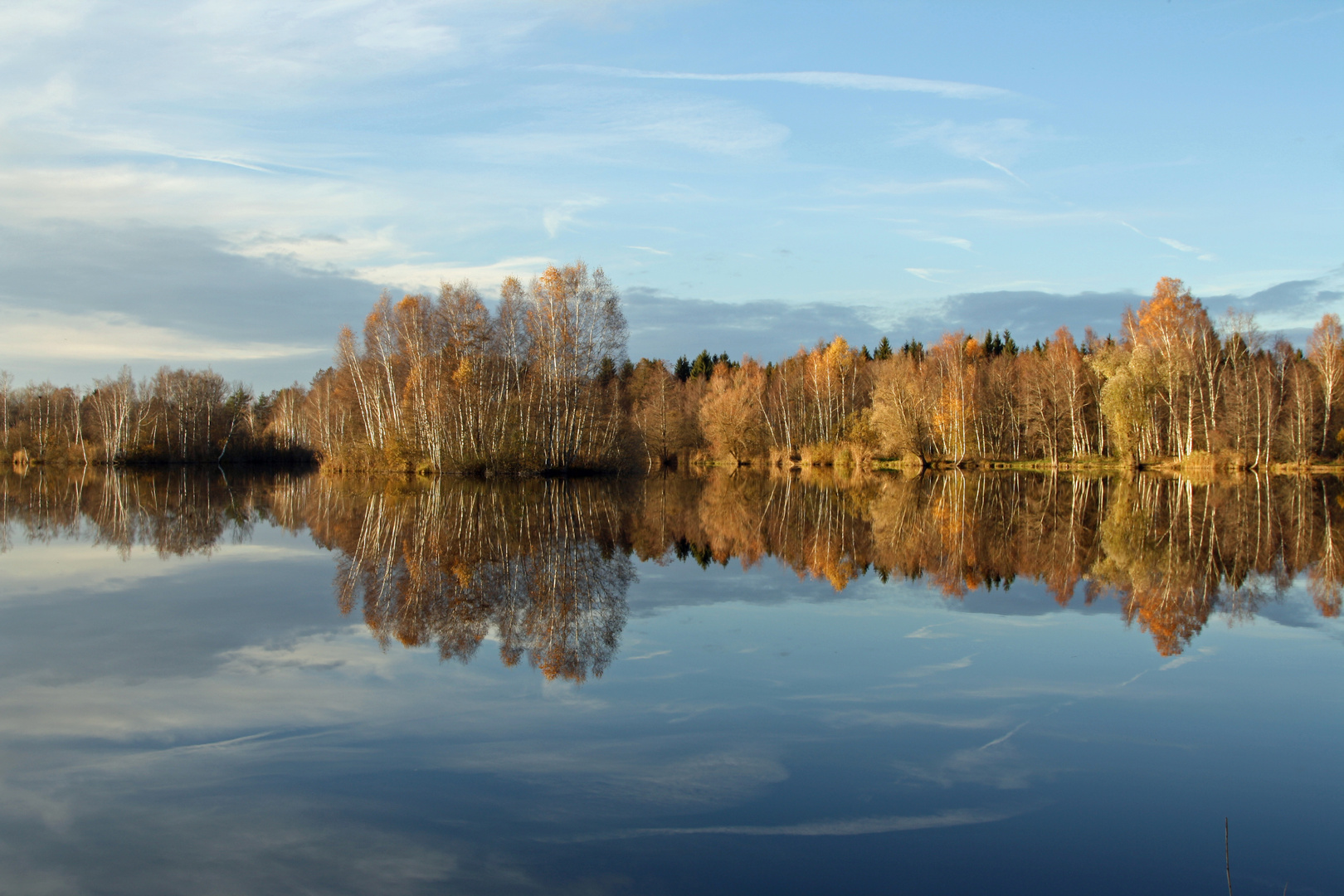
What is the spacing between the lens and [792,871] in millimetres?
3625

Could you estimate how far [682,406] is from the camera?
68938 mm

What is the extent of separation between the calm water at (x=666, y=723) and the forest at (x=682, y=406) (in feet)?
77.5

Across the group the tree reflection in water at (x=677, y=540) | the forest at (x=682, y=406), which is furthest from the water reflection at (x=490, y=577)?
the forest at (x=682, y=406)

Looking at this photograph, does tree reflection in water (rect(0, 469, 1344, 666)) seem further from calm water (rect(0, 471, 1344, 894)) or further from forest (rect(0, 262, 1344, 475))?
forest (rect(0, 262, 1344, 475))

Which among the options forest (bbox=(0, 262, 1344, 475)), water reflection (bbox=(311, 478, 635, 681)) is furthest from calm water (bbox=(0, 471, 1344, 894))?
forest (bbox=(0, 262, 1344, 475))

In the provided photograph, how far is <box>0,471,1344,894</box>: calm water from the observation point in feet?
12.3

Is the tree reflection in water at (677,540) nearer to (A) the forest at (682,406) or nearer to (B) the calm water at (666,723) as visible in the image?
(B) the calm water at (666,723)

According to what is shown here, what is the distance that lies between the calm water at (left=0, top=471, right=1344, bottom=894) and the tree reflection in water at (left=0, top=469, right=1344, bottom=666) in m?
0.10

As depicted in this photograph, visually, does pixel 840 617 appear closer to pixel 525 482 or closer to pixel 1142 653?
pixel 1142 653

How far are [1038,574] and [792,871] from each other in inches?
352

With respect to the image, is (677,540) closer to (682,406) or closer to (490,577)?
(490,577)

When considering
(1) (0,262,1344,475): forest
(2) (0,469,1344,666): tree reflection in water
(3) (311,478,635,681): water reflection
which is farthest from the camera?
(1) (0,262,1344,475): forest

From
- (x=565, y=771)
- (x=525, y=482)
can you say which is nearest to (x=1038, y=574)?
(x=565, y=771)

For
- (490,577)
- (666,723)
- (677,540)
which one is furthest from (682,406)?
(666,723)
